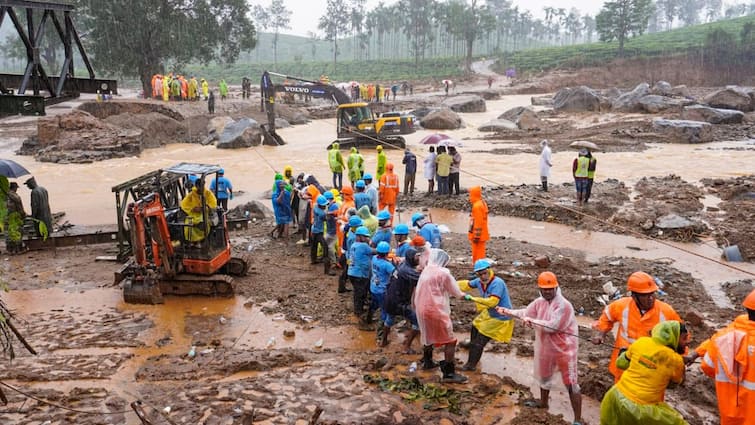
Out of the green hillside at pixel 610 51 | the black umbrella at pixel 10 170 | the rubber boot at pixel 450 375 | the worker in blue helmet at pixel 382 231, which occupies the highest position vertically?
the green hillside at pixel 610 51

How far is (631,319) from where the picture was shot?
17.6 feet

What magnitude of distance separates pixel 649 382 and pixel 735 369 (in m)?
0.73

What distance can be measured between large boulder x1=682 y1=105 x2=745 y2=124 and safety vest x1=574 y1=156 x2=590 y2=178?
752 inches

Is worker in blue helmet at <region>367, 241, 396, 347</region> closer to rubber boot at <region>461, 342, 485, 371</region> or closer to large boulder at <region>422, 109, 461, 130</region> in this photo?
rubber boot at <region>461, 342, 485, 371</region>

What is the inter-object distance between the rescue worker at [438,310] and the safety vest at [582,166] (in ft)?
30.7

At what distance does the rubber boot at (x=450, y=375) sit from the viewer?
21.3 feet

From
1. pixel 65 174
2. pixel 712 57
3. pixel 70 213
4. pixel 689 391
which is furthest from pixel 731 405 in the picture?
pixel 712 57

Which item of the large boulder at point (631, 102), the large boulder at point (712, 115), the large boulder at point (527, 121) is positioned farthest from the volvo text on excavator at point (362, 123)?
the large boulder at point (631, 102)

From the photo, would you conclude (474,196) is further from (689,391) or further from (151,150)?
(151,150)

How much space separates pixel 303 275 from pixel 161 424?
5.00 meters

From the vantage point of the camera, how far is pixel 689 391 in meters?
6.43

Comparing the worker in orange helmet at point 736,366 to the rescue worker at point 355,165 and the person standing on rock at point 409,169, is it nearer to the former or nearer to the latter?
the rescue worker at point 355,165

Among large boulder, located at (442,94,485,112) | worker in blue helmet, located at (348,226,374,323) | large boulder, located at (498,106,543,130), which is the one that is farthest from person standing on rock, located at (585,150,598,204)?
large boulder, located at (442,94,485,112)

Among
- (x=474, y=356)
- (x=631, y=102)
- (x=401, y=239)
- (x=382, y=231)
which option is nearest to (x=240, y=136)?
(x=382, y=231)
